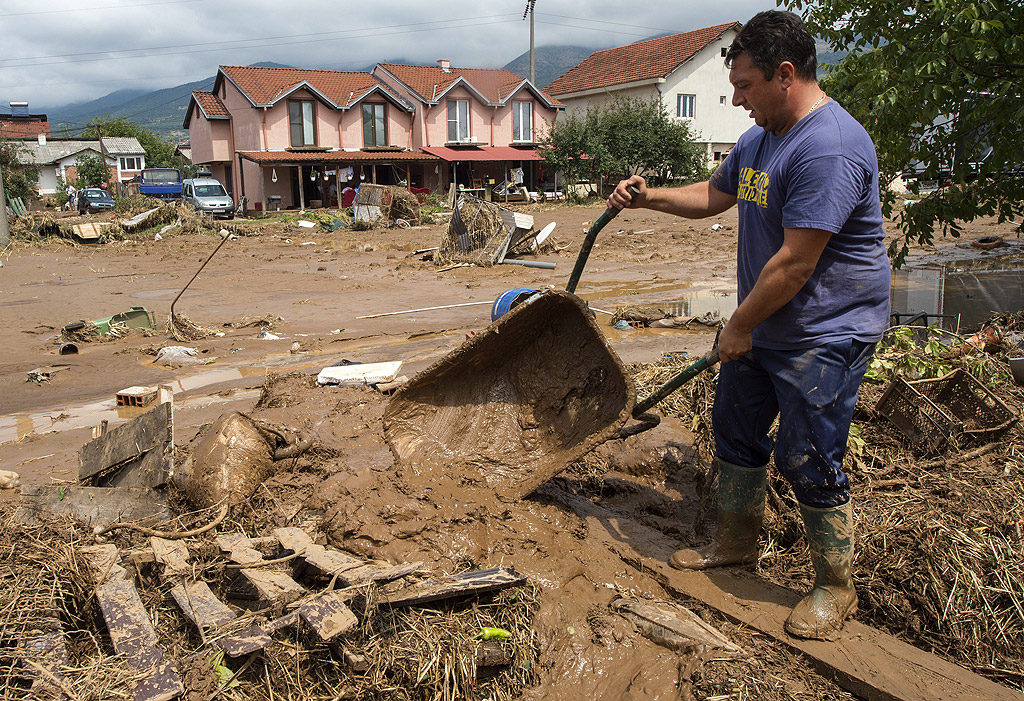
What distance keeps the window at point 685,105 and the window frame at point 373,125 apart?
14857mm

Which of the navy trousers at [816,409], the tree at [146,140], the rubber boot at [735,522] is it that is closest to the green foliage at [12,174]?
the tree at [146,140]

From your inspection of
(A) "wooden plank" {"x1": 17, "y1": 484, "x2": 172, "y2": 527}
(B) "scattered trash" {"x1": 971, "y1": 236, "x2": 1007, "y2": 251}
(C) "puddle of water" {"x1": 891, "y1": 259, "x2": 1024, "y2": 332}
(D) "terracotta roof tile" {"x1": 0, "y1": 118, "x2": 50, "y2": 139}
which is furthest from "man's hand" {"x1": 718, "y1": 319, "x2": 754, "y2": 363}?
(D) "terracotta roof tile" {"x1": 0, "y1": 118, "x2": 50, "y2": 139}

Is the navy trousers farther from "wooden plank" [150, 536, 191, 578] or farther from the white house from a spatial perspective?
the white house

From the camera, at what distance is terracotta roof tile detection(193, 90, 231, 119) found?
35.3 m

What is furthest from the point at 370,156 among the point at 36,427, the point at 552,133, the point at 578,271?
the point at 578,271

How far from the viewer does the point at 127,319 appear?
30.8 ft

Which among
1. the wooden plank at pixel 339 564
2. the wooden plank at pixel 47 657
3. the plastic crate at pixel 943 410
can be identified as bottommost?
the wooden plank at pixel 47 657

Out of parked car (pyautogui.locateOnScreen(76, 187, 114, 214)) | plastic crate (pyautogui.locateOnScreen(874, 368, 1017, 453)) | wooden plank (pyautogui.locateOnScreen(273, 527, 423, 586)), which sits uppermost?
parked car (pyautogui.locateOnScreen(76, 187, 114, 214))

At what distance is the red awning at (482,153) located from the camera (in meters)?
35.5

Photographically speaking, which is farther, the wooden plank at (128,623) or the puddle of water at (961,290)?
the puddle of water at (961,290)

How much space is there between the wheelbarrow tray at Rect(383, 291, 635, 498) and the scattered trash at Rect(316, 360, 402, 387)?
2.08 metres

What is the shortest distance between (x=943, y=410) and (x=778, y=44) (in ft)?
7.63

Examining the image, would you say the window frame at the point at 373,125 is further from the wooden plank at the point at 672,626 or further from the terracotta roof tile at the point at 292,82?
the wooden plank at the point at 672,626

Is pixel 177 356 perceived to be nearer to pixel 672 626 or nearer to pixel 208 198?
pixel 672 626
